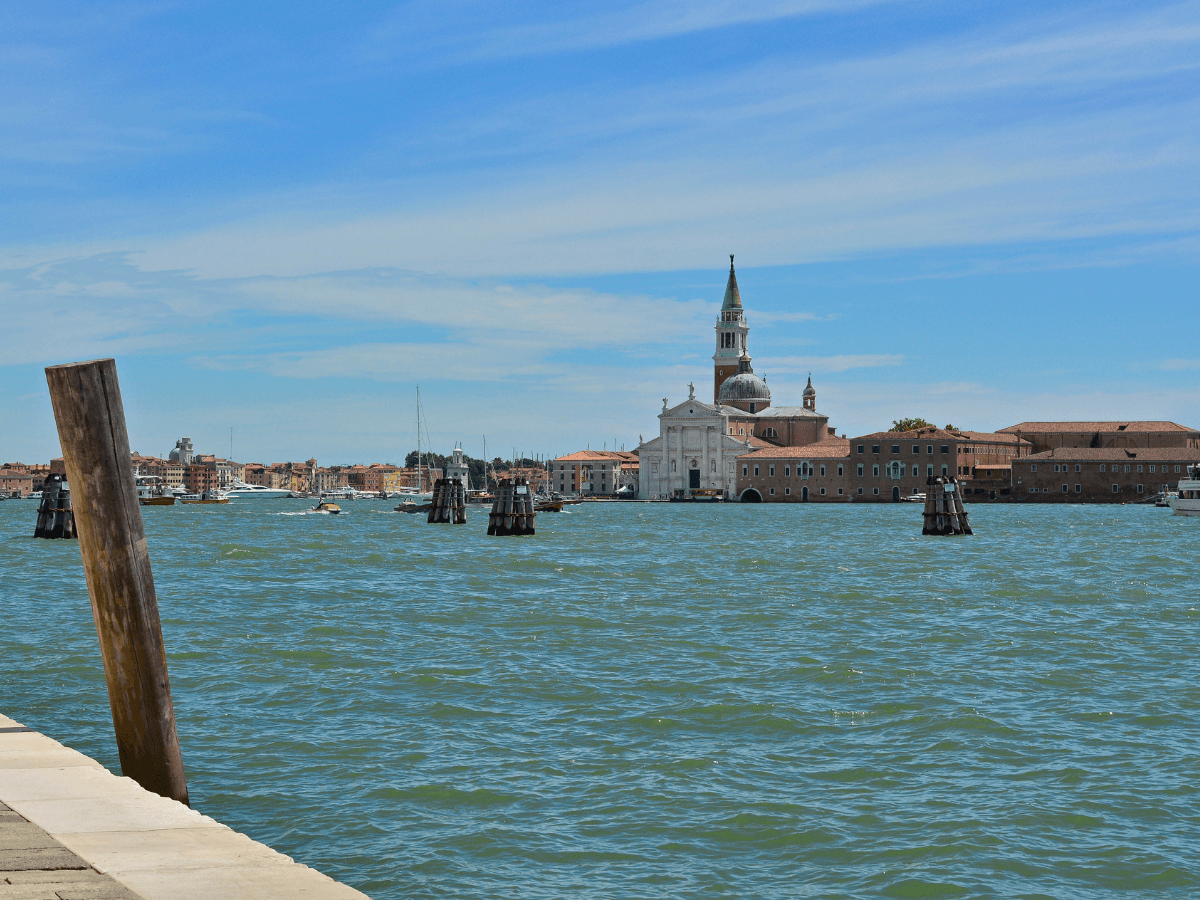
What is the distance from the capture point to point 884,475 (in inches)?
4592

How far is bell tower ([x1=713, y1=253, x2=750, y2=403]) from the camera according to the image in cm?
14012

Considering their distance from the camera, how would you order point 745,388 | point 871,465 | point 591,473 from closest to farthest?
point 871,465 < point 745,388 < point 591,473

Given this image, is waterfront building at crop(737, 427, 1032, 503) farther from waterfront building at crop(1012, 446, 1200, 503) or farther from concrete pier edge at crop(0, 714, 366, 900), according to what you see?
concrete pier edge at crop(0, 714, 366, 900)

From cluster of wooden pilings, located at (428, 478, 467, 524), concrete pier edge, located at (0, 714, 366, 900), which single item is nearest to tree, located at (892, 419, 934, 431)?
cluster of wooden pilings, located at (428, 478, 467, 524)

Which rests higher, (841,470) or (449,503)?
(841,470)

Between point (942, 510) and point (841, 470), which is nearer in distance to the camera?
point (942, 510)

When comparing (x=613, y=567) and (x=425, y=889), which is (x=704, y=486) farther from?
(x=425, y=889)

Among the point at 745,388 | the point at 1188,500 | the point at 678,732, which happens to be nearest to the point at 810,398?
the point at 745,388

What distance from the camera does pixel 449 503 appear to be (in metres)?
67.5

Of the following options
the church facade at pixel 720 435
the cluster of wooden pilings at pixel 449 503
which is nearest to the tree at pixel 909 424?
the church facade at pixel 720 435

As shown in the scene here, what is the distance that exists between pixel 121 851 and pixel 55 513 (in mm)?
46731

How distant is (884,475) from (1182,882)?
111493mm

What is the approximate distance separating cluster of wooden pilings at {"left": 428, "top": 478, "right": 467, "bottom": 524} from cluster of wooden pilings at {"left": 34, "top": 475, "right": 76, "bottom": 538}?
1985 cm

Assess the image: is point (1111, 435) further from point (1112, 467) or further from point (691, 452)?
point (691, 452)
